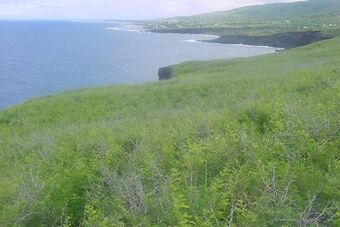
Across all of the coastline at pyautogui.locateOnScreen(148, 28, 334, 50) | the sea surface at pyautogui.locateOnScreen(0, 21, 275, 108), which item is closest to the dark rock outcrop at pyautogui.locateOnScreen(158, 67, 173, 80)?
the sea surface at pyautogui.locateOnScreen(0, 21, 275, 108)

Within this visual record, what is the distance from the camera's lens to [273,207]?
7.23 meters

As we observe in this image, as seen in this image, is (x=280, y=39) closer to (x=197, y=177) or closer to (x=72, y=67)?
(x=72, y=67)

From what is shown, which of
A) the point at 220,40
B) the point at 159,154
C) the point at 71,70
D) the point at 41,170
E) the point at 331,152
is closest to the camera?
the point at 331,152

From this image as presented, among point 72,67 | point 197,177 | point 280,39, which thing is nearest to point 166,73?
point 72,67

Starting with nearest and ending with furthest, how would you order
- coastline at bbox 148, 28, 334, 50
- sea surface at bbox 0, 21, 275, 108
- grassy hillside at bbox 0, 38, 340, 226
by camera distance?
grassy hillside at bbox 0, 38, 340, 226 < sea surface at bbox 0, 21, 275, 108 < coastline at bbox 148, 28, 334, 50

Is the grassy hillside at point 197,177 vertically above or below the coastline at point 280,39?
above

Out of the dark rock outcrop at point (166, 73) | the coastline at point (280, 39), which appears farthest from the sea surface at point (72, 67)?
the coastline at point (280, 39)

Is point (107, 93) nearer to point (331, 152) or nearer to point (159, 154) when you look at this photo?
point (159, 154)

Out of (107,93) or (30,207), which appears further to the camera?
(107,93)

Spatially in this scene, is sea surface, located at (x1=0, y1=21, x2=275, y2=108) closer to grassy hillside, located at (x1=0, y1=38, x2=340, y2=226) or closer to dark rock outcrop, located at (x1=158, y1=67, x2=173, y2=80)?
dark rock outcrop, located at (x1=158, y1=67, x2=173, y2=80)

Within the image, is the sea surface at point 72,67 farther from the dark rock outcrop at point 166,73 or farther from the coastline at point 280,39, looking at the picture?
the coastline at point 280,39

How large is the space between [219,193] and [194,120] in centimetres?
716

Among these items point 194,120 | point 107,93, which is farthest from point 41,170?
point 107,93

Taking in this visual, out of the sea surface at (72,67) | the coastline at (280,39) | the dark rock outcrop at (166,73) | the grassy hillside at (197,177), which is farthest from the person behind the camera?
the coastline at (280,39)
